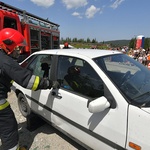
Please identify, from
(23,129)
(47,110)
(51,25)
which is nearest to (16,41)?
(47,110)

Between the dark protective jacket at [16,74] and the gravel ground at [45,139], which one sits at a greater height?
the dark protective jacket at [16,74]

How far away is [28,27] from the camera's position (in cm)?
740

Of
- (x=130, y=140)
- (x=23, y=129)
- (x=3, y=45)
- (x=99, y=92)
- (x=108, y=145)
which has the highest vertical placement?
(x=3, y=45)

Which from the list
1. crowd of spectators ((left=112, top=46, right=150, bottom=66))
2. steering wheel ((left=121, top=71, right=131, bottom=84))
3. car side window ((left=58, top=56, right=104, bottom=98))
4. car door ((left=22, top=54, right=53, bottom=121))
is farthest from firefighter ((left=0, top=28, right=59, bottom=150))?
crowd of spectators ((left=112, top=46, right=150, bottom=66))

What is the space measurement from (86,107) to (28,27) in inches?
243

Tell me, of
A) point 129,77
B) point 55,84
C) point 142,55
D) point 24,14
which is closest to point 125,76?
point 129,77

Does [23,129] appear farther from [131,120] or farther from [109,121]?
[131,120]

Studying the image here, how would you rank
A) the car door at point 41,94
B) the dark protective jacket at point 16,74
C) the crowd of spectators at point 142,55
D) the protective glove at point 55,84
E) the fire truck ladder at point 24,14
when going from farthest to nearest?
the crowd of spectators at point 142,55
the fire truck ladder at point 24,14
the car door at point 41,94
the protective glove at point 55,84
the dark protective jacket at point 16,74

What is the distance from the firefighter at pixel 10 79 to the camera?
2.01m

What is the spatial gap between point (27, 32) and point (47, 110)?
5.34 metres

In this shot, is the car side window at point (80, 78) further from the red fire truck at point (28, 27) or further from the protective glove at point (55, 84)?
the red fire truck at point (28, 27)

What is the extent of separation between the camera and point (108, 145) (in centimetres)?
196

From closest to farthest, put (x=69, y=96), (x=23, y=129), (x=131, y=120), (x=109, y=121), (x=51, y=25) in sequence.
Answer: (x=131, y=120)
(x=109, y=121)
(x=69, y=96)
(x=23, y=129)
(x=51, y=25)

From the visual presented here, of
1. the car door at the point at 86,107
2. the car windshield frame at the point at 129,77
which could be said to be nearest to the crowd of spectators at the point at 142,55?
the car windshield frame at the point at 129,77
